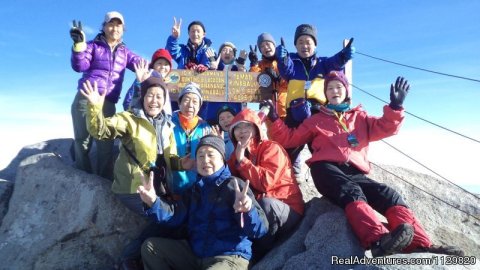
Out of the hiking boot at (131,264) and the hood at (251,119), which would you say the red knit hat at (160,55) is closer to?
the hood at (251,119)

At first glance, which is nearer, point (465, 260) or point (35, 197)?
point (465, 260)

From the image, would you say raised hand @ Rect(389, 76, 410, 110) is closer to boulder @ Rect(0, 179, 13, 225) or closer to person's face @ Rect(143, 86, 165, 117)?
person's face @ Rect(143, 86, 165, 117)

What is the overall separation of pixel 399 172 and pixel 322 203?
3.85 m

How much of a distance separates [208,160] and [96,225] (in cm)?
254

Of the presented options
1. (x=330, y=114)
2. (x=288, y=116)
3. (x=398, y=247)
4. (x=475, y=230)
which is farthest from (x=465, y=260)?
(x=288, y=116)

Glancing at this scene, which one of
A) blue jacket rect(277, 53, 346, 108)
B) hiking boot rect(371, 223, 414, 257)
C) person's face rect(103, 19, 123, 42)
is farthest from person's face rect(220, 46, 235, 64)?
hiking boot rect(371, 223, 414, 257)

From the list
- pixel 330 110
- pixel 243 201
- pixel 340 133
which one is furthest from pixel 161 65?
pixel 243 201

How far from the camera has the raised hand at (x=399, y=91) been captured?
515 centimetres

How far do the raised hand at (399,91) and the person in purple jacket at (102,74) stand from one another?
187 inches

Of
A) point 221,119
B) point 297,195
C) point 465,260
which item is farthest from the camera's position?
point 221,119

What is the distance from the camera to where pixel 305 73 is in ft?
24.4

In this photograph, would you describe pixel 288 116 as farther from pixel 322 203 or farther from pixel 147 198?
pixel 147 198

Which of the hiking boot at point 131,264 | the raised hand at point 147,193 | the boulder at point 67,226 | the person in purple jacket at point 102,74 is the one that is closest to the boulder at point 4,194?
the boulder at point 67,226

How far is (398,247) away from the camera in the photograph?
4227 millimetres
